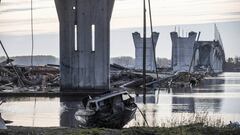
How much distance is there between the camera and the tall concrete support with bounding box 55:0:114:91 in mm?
51469

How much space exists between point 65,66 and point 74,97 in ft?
12.7

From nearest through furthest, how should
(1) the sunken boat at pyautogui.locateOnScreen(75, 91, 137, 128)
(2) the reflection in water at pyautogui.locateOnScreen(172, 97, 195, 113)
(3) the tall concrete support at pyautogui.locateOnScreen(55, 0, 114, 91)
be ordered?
(1) the sunken boat at pyautogui.locateOnScreen(75, 91, 137, 128)
(2) the reflection in water at pyautogui.locateOnScreen(172, 97, 195, 113)
(3) the tall concrete support at pyautogui.locateOnScreen(55, 0, 114, 91)

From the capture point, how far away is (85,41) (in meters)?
52.3

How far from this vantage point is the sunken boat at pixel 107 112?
24.5 meters

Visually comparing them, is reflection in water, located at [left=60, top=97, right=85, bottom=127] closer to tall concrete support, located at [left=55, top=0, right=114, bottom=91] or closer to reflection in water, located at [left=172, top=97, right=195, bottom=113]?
tall concrete support, located at [left=55, top=0, right=114, bottom=91]

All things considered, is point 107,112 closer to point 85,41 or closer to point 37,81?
point 85,41

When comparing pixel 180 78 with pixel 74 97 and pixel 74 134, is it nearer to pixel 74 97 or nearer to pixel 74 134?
pixel 74 97

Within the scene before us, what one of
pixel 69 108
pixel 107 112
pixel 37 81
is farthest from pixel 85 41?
pixel 107 112

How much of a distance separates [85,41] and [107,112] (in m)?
27.9

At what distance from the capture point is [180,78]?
107438mm

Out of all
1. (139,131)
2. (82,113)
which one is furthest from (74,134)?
(82,113)

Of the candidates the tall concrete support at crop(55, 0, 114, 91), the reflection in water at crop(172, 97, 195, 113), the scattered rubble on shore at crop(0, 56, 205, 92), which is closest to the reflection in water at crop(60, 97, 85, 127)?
the tall concrete support at crop(55, 0, 114, 91)

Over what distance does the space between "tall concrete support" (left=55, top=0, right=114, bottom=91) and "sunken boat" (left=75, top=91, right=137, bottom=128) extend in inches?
1014

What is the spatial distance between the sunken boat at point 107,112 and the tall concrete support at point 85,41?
25.7 meters
